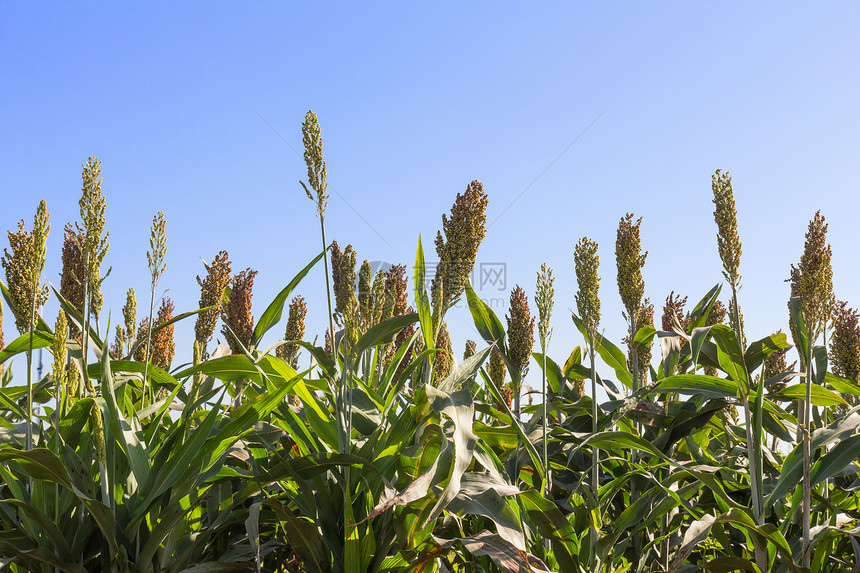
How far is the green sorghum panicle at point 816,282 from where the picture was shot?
228 cm

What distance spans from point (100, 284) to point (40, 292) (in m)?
0.29

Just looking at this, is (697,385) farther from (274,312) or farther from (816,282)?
(274,312)

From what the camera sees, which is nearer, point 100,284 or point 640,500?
point 100,284

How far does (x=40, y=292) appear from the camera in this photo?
2105 mm

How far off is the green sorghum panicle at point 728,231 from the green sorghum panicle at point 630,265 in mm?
643

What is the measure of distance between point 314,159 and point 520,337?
126 cm

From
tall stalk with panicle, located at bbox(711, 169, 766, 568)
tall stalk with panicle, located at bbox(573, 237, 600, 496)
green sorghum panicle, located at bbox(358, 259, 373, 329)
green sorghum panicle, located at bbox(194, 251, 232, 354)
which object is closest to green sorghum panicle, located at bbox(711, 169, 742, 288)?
tall stalk with panicle, located at bbox(711, 169, 766, 568)

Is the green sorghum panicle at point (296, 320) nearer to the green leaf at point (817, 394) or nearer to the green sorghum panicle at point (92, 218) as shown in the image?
the green sorghum panicle at point (92, 218)

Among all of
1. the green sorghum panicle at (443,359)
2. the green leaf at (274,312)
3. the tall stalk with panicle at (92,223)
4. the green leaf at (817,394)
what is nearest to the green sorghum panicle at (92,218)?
the tall stalk with panicle at (92,223)

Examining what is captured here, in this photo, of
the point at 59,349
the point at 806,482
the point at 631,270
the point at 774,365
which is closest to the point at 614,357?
the point at 631,270

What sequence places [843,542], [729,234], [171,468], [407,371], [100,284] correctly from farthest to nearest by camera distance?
[843,542] < [729,234] < [407,371] < [100,284] < [171,468]

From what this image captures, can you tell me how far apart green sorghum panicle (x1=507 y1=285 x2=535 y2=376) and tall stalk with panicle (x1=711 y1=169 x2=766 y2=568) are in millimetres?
785

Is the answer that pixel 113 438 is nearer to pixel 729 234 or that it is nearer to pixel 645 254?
pixel 729 234

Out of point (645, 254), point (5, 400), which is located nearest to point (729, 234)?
point (645, 254)
